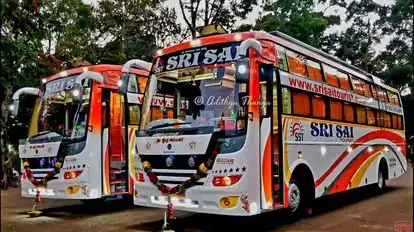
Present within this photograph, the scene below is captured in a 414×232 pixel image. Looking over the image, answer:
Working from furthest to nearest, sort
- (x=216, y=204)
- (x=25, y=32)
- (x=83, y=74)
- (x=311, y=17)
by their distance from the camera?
(x=311, y=17) → (x=83, y=74) → (x=216, y=204) → (x=25, y=32)

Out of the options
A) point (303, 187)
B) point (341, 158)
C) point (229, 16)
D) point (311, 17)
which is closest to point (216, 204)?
point (303, 187)

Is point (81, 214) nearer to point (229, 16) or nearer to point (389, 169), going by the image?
point (389, 169)

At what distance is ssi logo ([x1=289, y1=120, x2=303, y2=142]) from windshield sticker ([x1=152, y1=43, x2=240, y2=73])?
1.51 metres

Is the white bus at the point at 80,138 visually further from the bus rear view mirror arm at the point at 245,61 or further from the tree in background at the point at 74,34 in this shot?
the tree in background at the point at 74,34

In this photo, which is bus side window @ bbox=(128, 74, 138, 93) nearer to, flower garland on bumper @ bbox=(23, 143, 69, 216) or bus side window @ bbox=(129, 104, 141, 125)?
bus side window @ bbox=(129, 104, 141, 125)

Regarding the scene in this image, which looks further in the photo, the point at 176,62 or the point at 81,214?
the point at 81,214

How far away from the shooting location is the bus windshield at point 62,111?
27.3ft

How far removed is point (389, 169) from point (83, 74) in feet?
24.8

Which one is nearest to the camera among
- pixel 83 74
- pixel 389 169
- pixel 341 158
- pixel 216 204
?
pixel 216 204

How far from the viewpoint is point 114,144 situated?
8867mm

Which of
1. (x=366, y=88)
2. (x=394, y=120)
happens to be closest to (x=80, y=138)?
(x=366, y=88)

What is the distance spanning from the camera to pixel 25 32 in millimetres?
4848

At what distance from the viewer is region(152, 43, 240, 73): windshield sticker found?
6402 millimetres

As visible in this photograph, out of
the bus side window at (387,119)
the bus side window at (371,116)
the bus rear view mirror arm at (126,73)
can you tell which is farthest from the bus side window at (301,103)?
the bus side window at (387,119)
